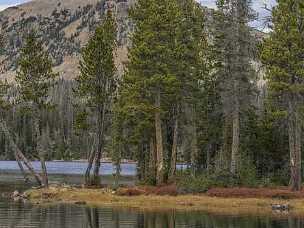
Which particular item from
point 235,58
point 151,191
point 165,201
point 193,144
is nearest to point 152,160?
point 193,144

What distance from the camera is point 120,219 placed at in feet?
127

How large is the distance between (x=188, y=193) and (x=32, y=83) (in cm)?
1971

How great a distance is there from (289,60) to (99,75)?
21.6m

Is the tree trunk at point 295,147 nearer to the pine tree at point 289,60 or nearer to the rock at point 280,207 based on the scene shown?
the pine tree at point 289,60

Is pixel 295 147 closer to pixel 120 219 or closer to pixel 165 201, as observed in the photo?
pixel 165 201

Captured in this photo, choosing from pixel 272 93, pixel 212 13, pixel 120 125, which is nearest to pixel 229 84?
pixel 272 93

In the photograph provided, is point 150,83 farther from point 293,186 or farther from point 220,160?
point 293,186

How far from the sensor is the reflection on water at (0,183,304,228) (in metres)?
35.2

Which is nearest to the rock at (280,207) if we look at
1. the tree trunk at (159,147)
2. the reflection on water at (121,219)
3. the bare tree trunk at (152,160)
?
the reflection on water at (121,219)

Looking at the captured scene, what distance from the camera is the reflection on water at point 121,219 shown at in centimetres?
3517

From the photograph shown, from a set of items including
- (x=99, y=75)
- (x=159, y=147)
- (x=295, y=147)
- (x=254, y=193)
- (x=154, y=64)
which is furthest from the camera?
(x=99, y=75)

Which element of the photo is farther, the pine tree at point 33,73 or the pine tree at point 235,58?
the pine tree at point 33,73

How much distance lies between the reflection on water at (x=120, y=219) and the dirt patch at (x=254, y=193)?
26.4 feet

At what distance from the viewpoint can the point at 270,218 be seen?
3925cm
